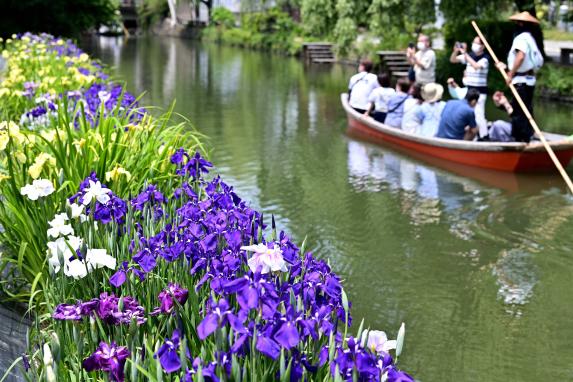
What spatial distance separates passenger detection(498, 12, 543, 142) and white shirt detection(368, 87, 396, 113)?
288cm

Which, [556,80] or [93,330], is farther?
[556,80]

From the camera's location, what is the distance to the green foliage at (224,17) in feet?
189

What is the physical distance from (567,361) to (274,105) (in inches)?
560

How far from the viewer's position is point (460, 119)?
1171 centimetres

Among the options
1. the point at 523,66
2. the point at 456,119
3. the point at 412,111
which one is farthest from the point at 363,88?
the point at 523,66

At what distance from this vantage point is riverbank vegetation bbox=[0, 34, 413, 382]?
2586 mm

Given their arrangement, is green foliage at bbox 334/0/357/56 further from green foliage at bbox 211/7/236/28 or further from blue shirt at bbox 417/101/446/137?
green foliage at bbox 211/7/236/28

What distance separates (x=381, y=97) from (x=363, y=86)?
0.72 meters

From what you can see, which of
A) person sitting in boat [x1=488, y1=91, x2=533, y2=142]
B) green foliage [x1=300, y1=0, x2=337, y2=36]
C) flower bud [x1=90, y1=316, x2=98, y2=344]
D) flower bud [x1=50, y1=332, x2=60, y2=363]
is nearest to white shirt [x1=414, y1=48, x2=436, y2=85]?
person sitting in boat [x1=488, y1=91, x2=533, y2=142]

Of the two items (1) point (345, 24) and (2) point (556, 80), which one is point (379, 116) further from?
(1) point (345, 24)

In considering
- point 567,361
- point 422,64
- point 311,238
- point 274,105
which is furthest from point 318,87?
point 567,361

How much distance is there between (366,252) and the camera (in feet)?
25.5

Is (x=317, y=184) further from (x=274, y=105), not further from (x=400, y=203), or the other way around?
(x=274, y=105)

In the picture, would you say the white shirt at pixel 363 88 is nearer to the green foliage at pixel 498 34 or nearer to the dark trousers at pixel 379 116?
the dark trousers at pixel 379 116
